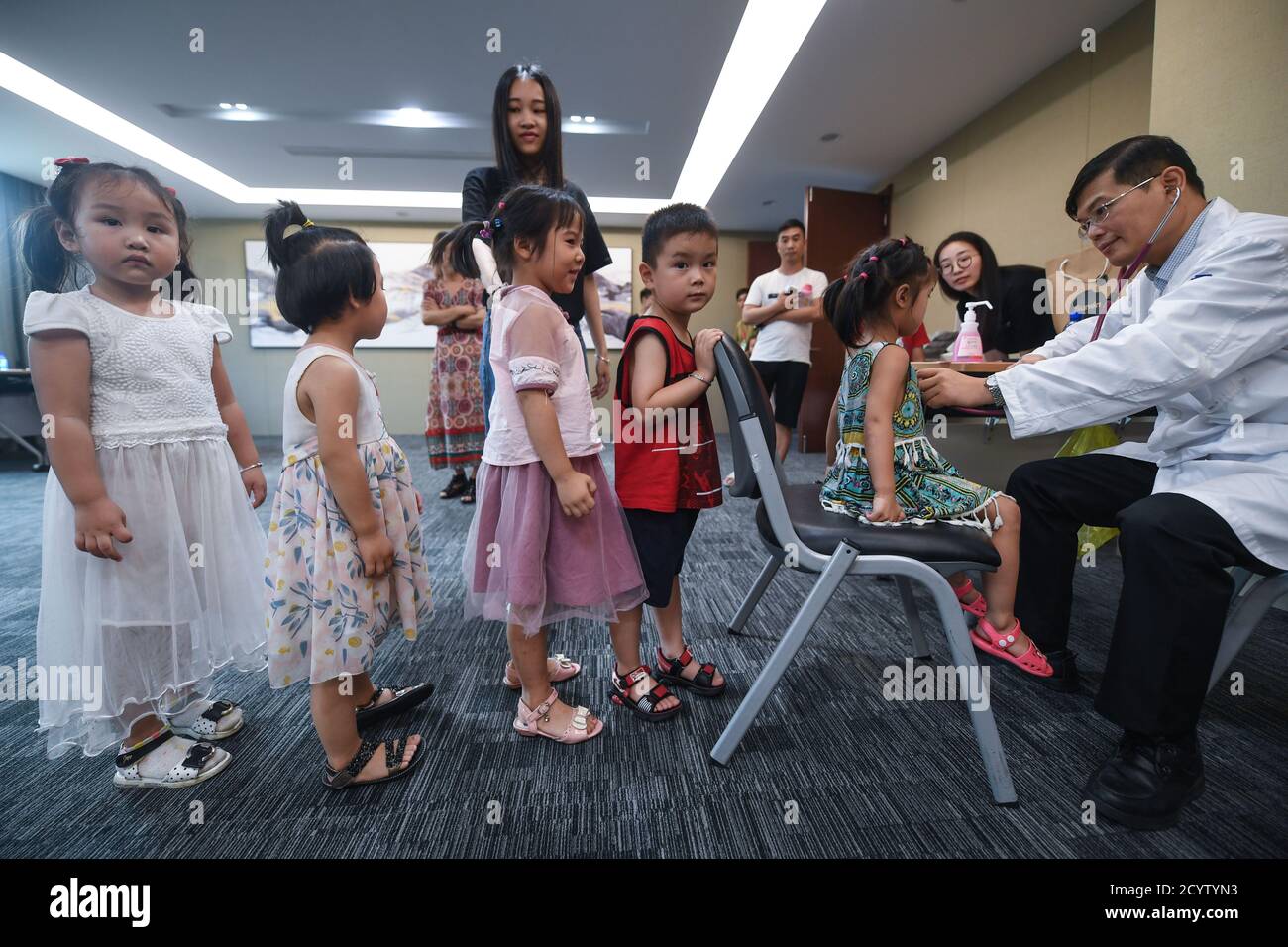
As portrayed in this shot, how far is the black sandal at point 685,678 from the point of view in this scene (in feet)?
4.42

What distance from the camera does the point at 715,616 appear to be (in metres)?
1.84

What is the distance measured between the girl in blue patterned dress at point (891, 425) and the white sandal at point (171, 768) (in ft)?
4.42

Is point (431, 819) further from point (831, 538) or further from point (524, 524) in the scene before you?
point (831, 538)

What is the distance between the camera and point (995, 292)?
2486 millimetres

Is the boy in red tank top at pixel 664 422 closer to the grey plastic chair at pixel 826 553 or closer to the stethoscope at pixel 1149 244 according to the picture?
the grey plastic chair at pixel 826 553

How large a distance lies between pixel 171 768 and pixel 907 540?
4.66 ft

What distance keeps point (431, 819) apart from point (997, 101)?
484cm

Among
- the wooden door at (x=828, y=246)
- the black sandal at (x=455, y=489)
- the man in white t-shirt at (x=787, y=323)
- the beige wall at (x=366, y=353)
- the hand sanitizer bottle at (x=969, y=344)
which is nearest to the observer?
the hand sanitizer bottle at (x=969, y=344)

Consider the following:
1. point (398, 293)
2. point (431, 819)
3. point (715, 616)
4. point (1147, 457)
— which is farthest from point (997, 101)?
point (398, 293)

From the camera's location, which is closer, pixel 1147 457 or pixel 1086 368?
pixel 1086 368

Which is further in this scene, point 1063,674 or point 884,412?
point 1063,674

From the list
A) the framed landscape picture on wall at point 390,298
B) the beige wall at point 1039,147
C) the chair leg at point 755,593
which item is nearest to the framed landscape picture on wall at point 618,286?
the framed landscape picture on wall at point 390,298

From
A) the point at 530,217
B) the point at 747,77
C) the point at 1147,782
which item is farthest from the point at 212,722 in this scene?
the point at 747,77

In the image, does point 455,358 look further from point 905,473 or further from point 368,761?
point 905,473
